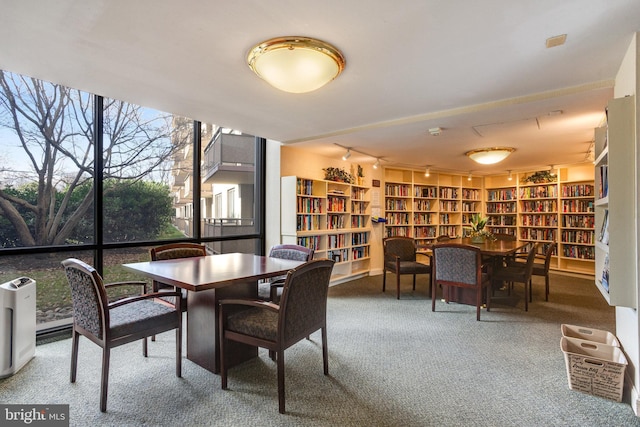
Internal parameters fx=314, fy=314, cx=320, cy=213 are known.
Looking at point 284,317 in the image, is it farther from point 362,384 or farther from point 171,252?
point 171,252

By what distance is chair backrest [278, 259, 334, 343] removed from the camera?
1944mm

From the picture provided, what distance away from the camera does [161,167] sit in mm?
3744

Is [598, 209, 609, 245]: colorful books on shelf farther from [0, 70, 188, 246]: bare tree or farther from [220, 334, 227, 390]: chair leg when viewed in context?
[0, 70, 188, 246]: bare tree

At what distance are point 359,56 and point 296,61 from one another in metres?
0.46

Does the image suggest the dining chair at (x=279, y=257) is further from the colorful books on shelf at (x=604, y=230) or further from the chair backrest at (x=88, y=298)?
the colorful books on shelf at (x=604, y=230)

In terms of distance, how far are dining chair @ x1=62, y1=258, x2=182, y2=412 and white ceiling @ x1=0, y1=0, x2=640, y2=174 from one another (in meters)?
1.44

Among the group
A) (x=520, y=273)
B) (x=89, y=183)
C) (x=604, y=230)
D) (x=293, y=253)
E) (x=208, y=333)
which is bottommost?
(x=208, y=333)

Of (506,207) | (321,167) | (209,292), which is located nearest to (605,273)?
(209,292)

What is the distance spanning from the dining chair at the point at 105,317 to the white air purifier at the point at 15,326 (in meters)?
0.55

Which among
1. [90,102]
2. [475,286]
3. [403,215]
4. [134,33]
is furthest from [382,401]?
[403,215]

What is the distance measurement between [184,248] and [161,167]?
3.70 ft

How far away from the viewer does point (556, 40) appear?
198cm

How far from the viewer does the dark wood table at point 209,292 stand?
2.23 m

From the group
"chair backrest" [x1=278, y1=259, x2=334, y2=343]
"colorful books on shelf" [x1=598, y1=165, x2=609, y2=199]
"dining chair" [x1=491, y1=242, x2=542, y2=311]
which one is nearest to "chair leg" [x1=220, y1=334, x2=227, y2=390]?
"chair backrest" [x1=278, y1=259, x2=334, y2=343]
